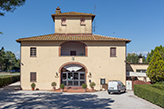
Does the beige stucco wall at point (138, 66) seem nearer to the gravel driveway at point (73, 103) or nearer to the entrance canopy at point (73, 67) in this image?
the entrance canopy at point (73, 67)

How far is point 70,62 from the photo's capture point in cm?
2731

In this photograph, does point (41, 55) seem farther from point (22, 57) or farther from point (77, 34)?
point (77, 34)

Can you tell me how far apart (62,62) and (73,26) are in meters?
6.86

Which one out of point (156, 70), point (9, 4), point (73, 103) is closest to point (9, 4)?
point (9, 4)

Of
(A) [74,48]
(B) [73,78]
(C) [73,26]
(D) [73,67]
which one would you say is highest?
(C) [73,26]

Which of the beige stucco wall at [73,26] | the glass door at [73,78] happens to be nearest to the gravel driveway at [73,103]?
the glass door at [73,78]

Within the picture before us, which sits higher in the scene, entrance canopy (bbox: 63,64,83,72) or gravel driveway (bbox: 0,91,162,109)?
entrance canopy (bbox: 63,64,83,72)

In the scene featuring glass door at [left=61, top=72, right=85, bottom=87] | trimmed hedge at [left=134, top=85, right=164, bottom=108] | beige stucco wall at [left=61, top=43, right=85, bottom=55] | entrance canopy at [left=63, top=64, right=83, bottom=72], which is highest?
beige stucco wall at [left=61, top=43, right=85, bottom=55]

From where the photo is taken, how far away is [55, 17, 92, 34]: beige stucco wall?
30359 mm

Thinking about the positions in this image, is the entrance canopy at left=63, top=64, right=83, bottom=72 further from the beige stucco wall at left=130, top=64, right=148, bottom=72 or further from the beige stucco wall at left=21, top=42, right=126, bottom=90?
the beige stucco wall at left=130, top=64, right=148, bottom=72

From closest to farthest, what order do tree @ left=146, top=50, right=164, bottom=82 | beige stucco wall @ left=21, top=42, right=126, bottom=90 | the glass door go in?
beige stucco wall @ left=21, top=42, right=126, bottom=90 < the glass door < tree @ left=146, top=50, right=164, bottom=82

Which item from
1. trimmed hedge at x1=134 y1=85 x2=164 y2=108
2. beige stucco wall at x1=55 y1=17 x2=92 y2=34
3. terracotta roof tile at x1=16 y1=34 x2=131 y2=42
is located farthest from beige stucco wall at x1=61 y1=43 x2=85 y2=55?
trimmed hedge at x1=134 y1=85 x2=164 y2=108

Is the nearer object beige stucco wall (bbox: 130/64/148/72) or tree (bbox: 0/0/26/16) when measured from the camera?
tree (bbox: 0/0/26/16)

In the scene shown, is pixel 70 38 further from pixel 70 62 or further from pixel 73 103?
pixel 73 103
